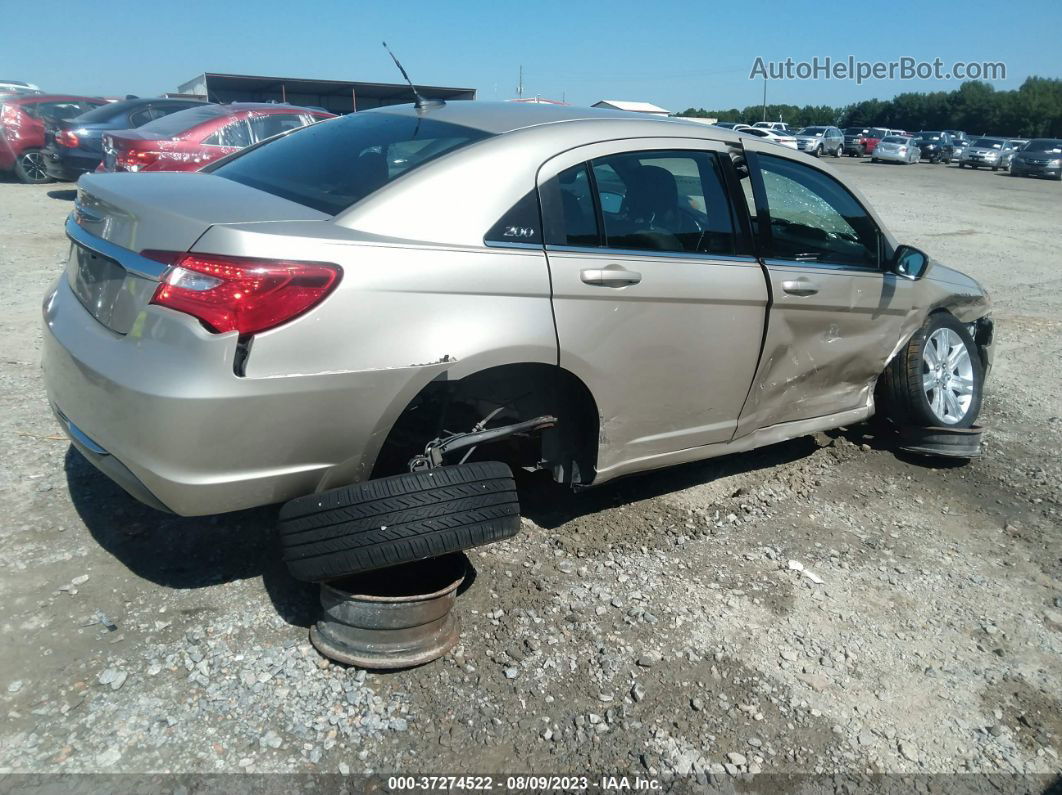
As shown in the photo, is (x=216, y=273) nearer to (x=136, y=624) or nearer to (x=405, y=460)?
(x=405, y=460)

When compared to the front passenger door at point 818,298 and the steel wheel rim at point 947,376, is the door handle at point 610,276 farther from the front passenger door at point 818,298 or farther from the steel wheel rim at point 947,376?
the steel wheel rim at point 947,376

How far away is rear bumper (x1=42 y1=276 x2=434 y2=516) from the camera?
8.45 ft

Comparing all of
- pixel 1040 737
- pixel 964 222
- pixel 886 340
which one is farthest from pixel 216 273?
pixel 964 222

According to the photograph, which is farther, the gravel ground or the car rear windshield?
the car rear windshield

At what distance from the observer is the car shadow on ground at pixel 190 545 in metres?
3.24

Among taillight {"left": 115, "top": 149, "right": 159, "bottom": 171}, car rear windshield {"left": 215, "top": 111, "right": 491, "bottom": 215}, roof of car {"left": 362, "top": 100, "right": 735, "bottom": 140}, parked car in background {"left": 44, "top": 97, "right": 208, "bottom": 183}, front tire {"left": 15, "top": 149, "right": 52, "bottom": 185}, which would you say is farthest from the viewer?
front tire {"left": 15, "top": 149, "right": 52, "bottom": 185}

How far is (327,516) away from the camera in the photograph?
8.88ft

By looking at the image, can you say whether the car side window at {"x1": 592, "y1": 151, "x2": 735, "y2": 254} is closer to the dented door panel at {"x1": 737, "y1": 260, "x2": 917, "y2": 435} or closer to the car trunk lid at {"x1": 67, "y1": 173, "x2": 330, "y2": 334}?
the dented door panel at {"x1": 737, "y1": 260, "x2": 917, "y2": 435}

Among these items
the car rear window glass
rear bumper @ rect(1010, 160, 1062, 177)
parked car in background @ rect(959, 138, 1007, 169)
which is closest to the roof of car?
the car rear window glass

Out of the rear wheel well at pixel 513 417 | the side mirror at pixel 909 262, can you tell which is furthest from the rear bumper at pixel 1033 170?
the rear wheel well at pixel 513 417

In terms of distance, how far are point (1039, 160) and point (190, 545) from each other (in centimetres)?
4203

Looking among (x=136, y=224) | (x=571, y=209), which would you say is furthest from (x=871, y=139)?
(x=136, y=224)

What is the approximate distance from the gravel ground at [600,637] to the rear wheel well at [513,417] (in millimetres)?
412

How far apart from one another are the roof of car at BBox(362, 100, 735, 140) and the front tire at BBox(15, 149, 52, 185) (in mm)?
14348
